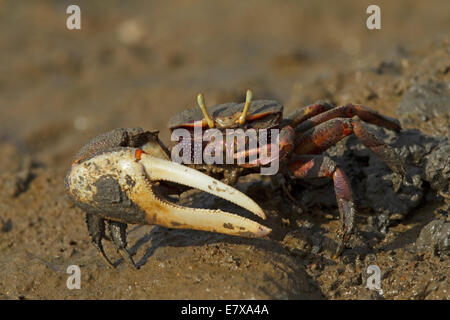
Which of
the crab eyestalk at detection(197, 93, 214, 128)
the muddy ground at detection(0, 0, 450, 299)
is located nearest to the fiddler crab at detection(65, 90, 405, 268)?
the crab eyestalk at detection(197, 93, 214, 128)

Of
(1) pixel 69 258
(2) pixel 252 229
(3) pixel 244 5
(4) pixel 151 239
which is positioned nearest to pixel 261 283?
(2) pixel 252 229

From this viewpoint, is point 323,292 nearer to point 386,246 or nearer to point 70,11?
point 386,246

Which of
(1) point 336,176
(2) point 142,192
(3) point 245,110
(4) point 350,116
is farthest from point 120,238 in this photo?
(4) point 350,116

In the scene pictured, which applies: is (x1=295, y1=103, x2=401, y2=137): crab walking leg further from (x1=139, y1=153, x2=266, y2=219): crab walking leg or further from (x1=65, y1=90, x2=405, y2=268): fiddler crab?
(x1=139, y1=153, x2=266, y2=219): crab walking leg

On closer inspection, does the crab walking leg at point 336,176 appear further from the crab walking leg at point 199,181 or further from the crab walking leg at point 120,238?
the crab walking leg at point 120,238

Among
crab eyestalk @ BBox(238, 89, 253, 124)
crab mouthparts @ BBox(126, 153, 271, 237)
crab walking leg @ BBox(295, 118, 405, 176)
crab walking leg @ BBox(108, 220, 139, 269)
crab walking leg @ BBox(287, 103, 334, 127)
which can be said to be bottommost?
crab walking leg @ BBox(108, 220, 139, 269)

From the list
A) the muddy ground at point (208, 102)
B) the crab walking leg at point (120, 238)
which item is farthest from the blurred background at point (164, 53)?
the crab walking leg at point (120, 238)
